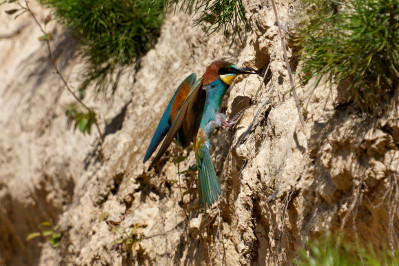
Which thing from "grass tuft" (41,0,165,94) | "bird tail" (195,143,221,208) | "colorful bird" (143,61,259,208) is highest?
"grass tuft" (41,0,165,94)

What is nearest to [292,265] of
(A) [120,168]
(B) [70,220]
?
(A) [120,168]

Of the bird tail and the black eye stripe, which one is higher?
the black eye stripe

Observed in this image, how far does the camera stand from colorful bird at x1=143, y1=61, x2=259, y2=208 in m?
2.64

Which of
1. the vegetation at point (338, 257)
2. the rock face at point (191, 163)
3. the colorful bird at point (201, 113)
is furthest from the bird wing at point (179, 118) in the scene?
the vegetation at point (338, 257)

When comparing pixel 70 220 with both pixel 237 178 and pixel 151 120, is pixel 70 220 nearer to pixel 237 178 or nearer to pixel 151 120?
pixel 151 120

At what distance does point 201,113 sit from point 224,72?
264 millimetres

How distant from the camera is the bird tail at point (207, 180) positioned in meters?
2.53

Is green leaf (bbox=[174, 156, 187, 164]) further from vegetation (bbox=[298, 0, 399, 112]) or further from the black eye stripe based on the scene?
vegetation (bbox=[298, 0, 399, 112])

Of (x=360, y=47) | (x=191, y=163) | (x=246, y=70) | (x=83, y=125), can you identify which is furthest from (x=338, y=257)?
(x=83, y=125)

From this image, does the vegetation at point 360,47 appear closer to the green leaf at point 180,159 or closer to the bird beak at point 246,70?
the bird beak at point 246,70

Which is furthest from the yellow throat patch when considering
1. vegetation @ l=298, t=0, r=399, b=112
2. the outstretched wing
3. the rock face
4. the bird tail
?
vegetation @ l=298, t=0, r=399, b=112

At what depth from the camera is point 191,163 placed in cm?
309

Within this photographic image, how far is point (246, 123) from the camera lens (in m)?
2.71

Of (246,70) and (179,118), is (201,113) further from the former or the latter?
(246,70)
